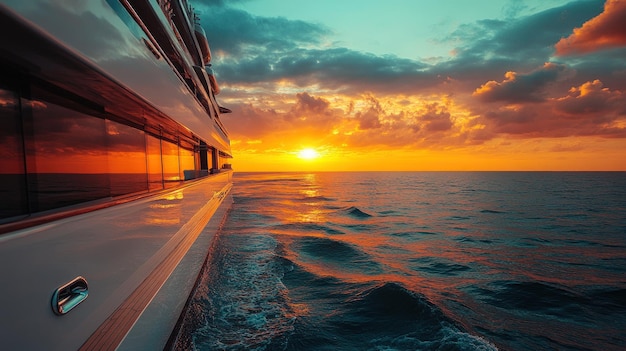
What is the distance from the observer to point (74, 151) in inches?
116

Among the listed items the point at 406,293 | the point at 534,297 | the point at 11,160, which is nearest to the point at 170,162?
the point at 11,160

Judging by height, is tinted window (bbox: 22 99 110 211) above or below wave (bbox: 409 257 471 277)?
above

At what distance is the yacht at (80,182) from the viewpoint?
1.71m

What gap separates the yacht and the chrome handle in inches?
0.4

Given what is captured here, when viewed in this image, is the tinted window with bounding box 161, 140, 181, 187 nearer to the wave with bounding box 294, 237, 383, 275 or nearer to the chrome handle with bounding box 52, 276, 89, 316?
the chrome handle with bounding box 52, 276, 89, 316

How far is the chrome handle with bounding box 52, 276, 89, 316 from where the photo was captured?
1876mm

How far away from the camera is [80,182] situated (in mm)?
3014

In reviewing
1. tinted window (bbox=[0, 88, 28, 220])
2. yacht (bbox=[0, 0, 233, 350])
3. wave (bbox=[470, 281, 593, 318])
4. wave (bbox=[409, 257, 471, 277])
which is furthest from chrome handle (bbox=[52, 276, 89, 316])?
wave (bbox=[409, 257, 471, 277])

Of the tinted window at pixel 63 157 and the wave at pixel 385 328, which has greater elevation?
the tinted window at pixel 63 157

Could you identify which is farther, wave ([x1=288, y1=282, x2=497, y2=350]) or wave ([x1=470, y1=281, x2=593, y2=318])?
wave ([x1=470, y1=281, x2=593, y2=318])

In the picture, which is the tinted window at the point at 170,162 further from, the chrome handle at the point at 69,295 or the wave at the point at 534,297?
the wave at the point at 534,297

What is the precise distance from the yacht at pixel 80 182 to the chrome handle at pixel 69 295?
0.01 meters

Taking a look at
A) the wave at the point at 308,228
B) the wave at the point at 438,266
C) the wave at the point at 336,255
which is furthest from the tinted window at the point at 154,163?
the wave at the point at 308,228

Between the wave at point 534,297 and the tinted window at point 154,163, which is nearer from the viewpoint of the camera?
the tinted window at point 154,163
